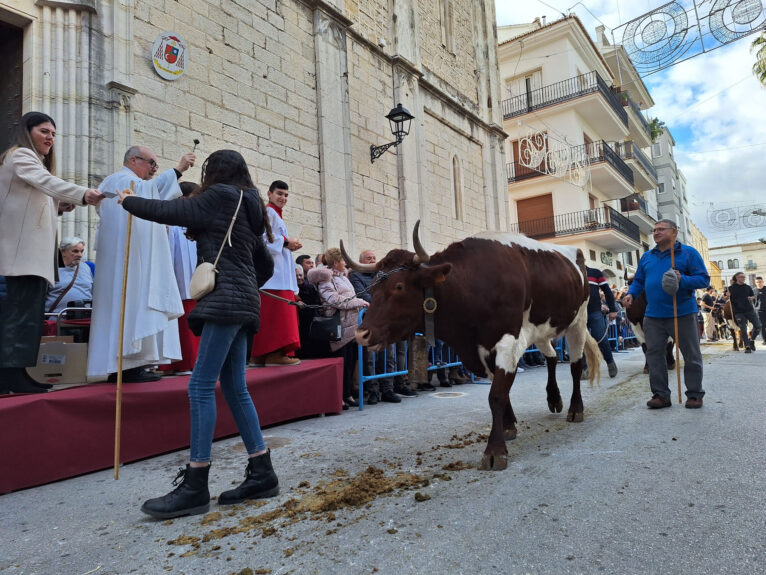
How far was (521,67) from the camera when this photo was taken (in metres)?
25.8

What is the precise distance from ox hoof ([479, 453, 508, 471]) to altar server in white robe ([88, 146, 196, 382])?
2554 millimetres

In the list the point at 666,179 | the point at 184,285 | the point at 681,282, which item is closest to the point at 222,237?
the point at 184,285

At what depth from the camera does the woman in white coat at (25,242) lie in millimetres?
3271

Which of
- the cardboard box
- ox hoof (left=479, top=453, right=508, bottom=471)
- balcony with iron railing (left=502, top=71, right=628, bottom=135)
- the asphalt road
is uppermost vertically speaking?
balcony with iron railing (left=502, top=71, right=628, bottom=135)

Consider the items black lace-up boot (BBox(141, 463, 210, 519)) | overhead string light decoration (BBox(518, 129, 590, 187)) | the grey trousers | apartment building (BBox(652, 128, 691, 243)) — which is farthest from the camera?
apartment building (BBox(652, 128, 691, 243))

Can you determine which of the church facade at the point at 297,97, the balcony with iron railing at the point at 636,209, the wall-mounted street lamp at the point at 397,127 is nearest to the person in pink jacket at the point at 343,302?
the church facade at the point at 297,97

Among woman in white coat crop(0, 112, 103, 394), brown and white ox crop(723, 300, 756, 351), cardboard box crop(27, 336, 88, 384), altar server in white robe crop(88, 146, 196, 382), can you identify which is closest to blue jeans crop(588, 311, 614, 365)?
brown and white ox crop(723, 300, 756, 351)

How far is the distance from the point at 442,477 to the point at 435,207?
1038cm

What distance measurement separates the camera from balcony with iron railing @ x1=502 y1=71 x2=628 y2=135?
23.5 meters

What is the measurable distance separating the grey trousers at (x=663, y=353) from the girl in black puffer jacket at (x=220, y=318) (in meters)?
4.08

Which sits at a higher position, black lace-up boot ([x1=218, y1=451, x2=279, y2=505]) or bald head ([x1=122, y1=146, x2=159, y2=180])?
bald head ([x1=122, y1=146, x2=159, y2=180])

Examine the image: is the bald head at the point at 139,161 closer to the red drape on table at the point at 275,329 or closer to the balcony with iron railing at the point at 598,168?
the red drape on table at the point at 275,329

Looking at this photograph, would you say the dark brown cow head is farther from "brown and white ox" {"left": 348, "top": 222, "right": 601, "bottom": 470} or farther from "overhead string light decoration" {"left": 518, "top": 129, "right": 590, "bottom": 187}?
"overhead string light decoration" {"left": 518, "top": 129, "right": 590, "bottom": 187}

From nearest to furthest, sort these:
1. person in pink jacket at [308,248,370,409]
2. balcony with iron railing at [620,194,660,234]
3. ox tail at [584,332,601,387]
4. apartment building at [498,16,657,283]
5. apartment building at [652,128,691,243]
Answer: ox tail at [584,332,601,387]
person in pink jacket at [308,248,370,409]
apartment building at [498,16,657,283]
balcony with iron railing at [620,194,660,234]
apartment building at [652,128,691,243]
